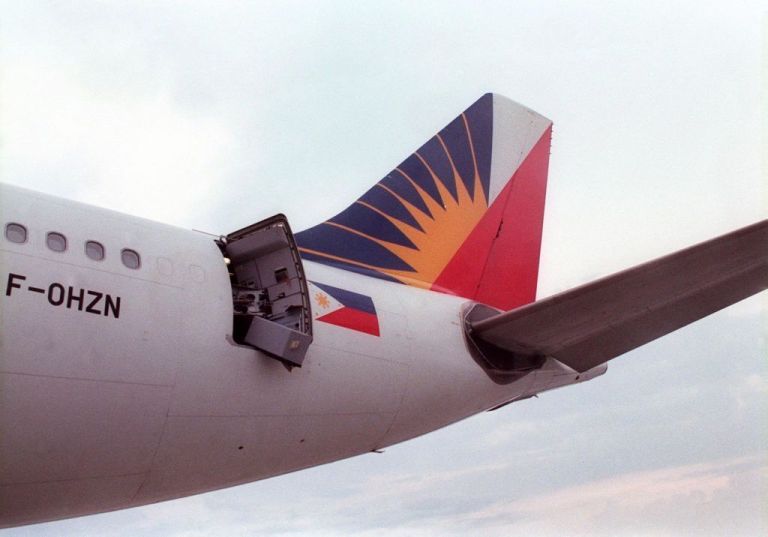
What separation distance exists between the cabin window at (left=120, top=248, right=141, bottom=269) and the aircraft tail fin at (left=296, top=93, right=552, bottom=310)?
7.75ft

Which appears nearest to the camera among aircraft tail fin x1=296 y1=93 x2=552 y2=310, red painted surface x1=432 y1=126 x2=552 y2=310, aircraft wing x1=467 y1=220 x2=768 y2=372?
aircraft wing x1=467 y1=220 x2=768 y2=372

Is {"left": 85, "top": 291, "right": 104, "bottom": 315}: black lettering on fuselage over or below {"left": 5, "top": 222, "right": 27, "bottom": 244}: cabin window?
below

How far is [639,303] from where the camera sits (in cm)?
717

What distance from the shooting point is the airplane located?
5.64 m

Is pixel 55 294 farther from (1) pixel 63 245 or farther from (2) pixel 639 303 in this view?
(2) pixel 639 303

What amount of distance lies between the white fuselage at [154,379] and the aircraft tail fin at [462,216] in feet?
3.52

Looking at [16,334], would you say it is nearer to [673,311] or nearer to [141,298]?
[141,298]

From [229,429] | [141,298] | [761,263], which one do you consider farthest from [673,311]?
[141,298]

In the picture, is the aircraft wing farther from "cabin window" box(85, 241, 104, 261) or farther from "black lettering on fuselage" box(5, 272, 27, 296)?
"black lettering on fuselage" box(5, 272, 27, 296)

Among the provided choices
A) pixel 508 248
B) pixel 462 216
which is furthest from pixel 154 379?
pixel 508 248

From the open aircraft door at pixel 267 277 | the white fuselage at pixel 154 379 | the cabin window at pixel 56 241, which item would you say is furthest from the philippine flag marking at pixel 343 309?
the cabin window at pixel 56 241

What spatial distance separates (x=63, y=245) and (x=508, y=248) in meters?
6.18

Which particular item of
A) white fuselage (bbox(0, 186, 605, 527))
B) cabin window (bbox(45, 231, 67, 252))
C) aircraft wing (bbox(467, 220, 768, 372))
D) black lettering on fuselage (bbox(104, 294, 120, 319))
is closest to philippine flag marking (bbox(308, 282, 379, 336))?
white fuselage (bbox(0, 186, 605, 527))

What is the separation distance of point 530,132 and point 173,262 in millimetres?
6573
